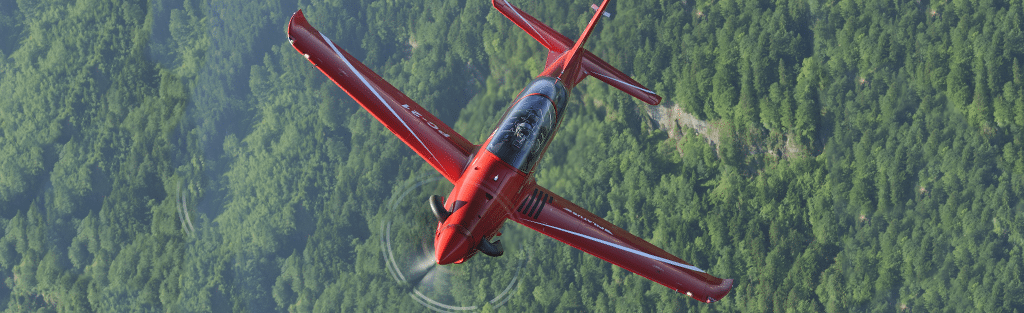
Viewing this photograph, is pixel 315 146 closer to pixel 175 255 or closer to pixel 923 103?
pixel 175 255

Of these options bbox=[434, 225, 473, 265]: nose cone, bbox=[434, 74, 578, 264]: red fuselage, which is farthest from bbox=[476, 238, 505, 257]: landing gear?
bbox=[434, 225, 473, 265]: nose cone

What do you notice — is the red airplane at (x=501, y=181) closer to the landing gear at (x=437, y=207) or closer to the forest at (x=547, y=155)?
the landing gear at (x=437, y=207)

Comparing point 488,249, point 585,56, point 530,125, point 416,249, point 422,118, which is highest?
point 585,56

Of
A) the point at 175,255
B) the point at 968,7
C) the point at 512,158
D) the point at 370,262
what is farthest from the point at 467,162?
the point at 175,255

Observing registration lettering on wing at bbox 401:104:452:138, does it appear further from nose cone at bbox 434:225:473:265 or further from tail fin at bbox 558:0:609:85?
tail fin at bbox 558:0:609:85

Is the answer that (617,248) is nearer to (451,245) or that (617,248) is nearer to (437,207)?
(451,245)

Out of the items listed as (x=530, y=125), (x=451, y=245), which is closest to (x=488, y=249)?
(x=451, y=245)

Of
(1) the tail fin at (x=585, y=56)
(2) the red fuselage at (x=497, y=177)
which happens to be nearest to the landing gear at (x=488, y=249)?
(2) the red fuselage at (x=497, y=177)
